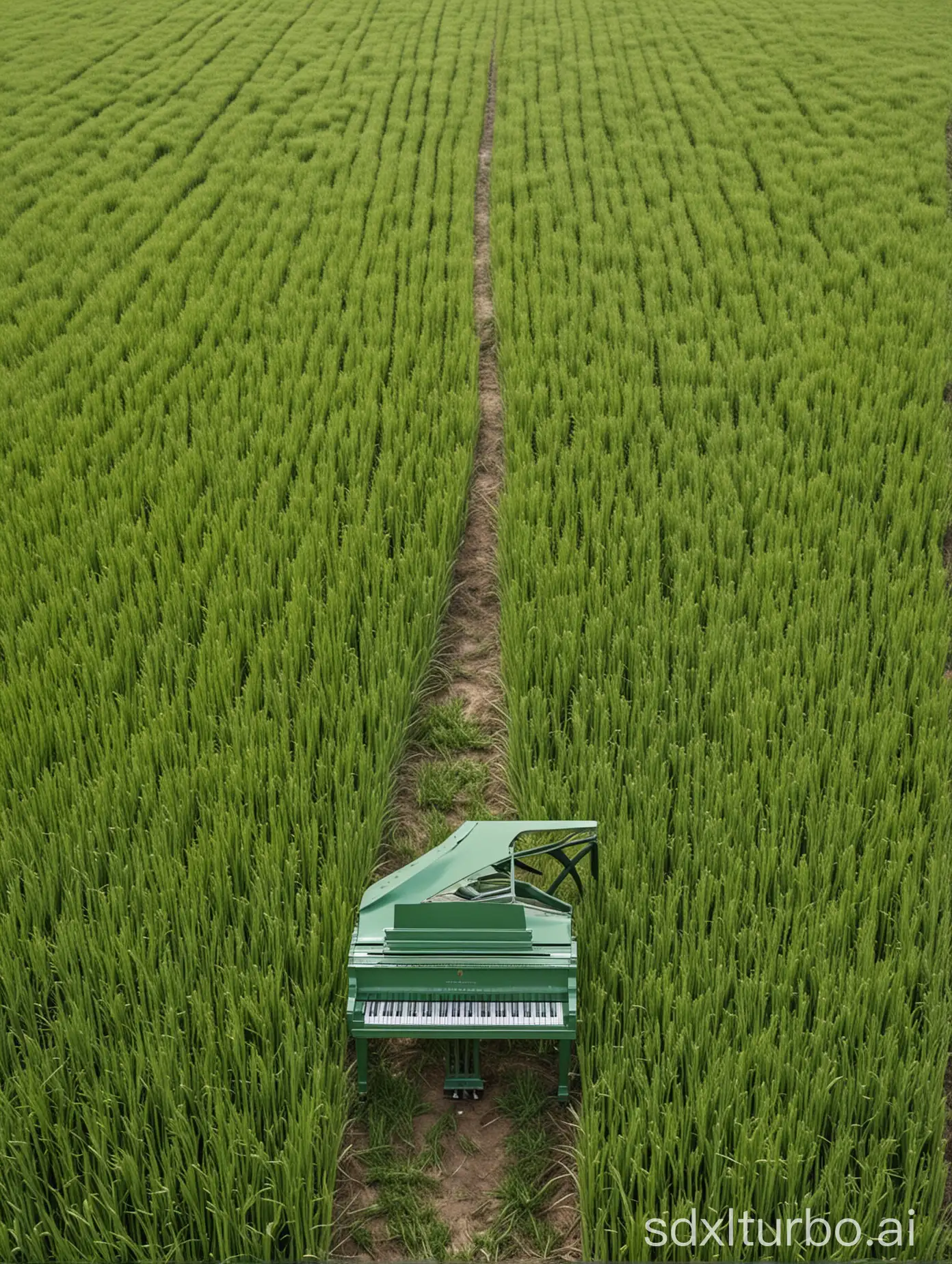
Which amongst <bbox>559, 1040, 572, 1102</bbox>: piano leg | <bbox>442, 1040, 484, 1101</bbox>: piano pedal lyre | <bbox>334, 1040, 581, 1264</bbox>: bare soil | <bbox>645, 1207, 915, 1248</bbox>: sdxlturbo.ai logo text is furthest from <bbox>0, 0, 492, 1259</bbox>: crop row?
<bbox>645, 1207, 915, 1248</bbox>: sdxlturbo.ai logo text

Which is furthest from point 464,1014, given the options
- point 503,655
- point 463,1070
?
point 503,655

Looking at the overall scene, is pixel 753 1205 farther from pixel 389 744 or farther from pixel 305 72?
pixel 305 72

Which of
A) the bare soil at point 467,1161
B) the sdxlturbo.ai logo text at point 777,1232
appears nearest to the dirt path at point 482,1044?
the bare soil at point 467,1161

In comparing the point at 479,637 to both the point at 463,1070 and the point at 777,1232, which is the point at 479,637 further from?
the point at 777,1232

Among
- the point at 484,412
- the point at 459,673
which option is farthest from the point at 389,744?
the point at 484,412

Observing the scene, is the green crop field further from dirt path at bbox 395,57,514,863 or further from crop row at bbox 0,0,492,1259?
dirt path at bbox 395,57,514,863

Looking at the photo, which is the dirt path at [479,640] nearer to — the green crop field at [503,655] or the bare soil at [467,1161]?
the green crop field at [503,655]
